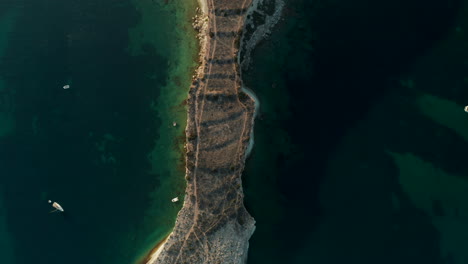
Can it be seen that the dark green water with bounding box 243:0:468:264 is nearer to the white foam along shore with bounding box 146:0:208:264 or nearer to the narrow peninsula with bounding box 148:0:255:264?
the narrow peninsula with bounding box 148:0:255:264

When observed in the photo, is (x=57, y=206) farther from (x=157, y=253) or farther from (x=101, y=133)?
(x=157, y=253)

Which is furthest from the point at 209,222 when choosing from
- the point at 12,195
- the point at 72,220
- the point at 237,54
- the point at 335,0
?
the point at 335,0

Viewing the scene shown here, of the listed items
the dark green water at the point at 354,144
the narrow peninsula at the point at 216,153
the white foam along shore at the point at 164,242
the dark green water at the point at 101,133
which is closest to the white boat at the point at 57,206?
the dark green water at the point at 101,133

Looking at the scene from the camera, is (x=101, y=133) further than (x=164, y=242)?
Yes

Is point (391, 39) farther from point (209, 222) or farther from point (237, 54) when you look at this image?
point (209, 222)

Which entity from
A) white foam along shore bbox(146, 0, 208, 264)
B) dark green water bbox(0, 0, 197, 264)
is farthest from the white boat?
white foam along shore bbox(146, 0, 208, 264)

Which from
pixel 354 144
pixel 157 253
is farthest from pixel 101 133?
pixel 354 144
